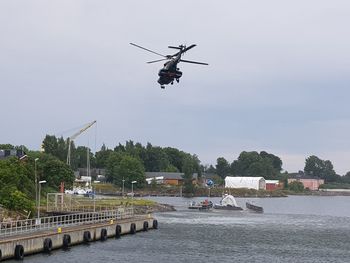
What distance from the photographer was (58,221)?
301ft

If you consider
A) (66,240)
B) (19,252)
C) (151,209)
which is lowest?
(19,252)

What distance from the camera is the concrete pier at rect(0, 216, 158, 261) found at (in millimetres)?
64188

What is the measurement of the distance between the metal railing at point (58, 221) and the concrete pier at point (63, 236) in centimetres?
104

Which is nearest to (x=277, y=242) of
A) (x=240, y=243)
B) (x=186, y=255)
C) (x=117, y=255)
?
(x=240, y=243)

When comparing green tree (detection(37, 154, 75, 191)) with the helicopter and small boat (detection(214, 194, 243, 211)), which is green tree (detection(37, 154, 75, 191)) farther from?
the helicopter

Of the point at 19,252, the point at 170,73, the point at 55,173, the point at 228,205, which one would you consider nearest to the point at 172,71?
the point at 170,73

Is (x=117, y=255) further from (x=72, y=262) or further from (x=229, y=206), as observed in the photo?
Answer: (x=229, y=206)

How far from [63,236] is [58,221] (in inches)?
598

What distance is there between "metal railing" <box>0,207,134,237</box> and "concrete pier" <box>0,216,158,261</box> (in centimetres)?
104

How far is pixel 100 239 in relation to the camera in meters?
88.4

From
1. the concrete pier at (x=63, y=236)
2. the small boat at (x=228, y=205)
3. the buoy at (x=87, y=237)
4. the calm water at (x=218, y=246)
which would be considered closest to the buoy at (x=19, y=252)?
the concrete pier at (x=63, y=236)

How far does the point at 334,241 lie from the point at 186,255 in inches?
1337

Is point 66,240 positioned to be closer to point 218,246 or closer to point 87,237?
point 87,237

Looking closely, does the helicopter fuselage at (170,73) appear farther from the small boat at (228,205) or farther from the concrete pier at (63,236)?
the small boat at (228,205)
